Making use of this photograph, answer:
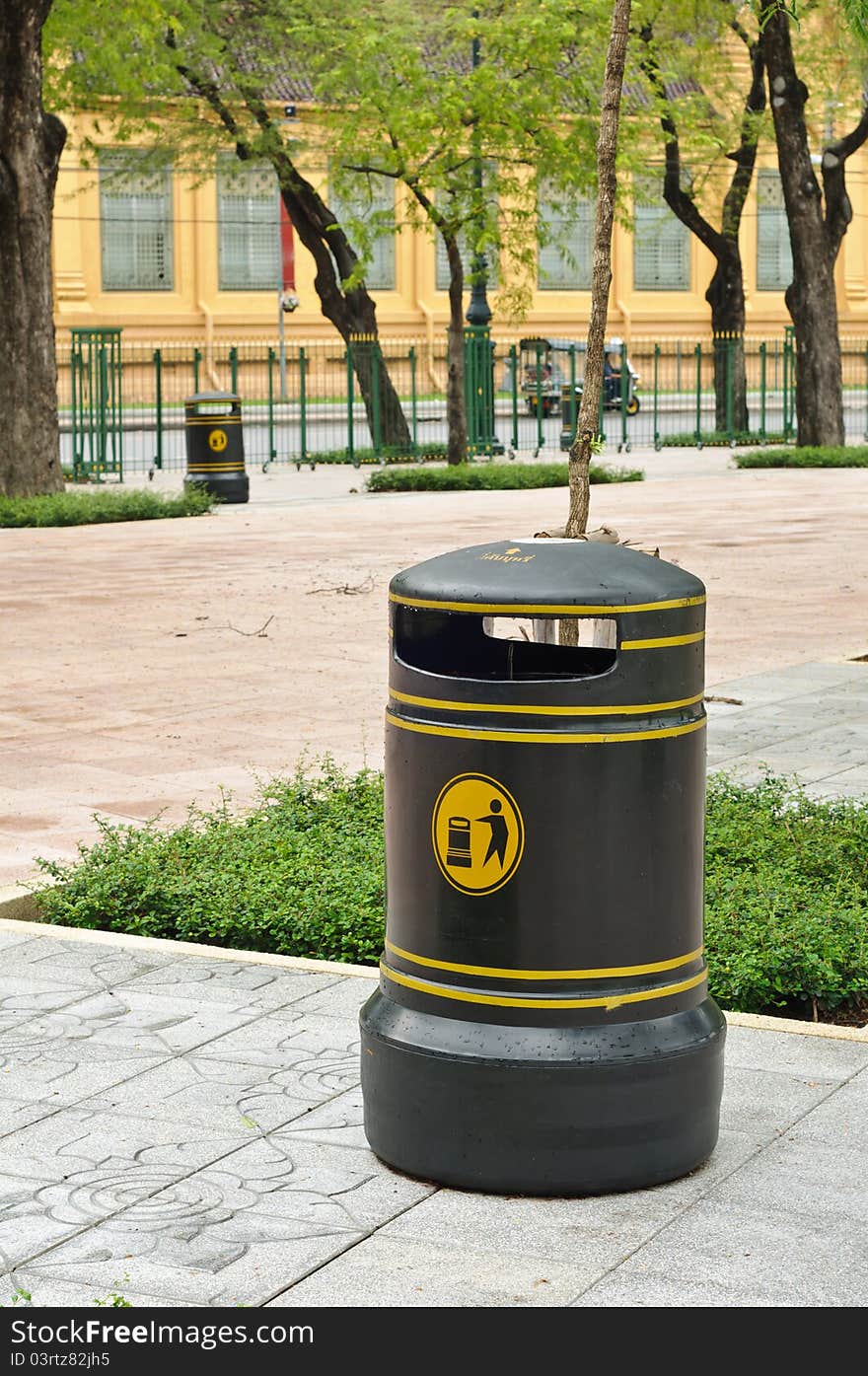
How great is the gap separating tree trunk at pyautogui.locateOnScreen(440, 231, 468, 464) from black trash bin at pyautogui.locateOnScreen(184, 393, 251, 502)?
324 centimetres

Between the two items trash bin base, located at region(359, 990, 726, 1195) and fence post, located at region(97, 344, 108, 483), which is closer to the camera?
trash bin base, located at region(359, 990, 726, 1195)

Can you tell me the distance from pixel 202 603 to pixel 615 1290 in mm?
10589

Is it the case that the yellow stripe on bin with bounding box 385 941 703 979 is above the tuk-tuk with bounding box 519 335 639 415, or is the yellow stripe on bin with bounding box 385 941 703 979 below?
below

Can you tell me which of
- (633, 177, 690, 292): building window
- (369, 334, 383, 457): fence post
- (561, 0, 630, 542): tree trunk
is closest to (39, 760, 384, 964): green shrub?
(561, 0, 630, 542): tree trunk

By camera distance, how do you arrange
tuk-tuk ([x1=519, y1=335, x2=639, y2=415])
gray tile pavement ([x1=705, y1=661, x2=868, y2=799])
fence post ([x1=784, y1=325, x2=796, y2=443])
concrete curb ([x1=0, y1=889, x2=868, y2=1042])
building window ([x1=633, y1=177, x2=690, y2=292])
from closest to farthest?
1. concrete curb ([x1=0, y1=889, x2=868, y2=1042])
2. gray tile pavement ([x1=705, y1=661, x2=868, y2=799])
3. fence post ([x1=784, y1=325, x2=796, y2=443])
4. tuk-tuk ([x1=519, y1=335, x2=639, y2=415])
5. building window ([x1=633, y1=177, x2=690, y2=292])

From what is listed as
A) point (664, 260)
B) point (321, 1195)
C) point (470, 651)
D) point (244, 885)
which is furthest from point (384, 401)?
point (664, 260)

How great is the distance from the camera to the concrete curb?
16.3 feet

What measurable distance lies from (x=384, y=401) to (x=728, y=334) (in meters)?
7.96

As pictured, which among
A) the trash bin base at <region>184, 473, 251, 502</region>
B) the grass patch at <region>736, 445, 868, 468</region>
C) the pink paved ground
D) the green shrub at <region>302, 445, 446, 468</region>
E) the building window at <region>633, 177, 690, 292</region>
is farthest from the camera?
the building window at <region>633, 177, 690, 292</region>

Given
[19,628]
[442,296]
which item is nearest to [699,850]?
[19,628]

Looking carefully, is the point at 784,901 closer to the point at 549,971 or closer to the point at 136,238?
the point at 549,971

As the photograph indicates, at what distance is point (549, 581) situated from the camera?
399cm

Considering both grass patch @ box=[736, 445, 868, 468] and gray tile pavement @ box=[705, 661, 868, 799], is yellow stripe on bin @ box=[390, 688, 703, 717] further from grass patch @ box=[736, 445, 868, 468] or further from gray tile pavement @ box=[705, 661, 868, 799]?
grass patch @ box=[736, 445, 868, 468]

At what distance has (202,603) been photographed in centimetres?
1378
